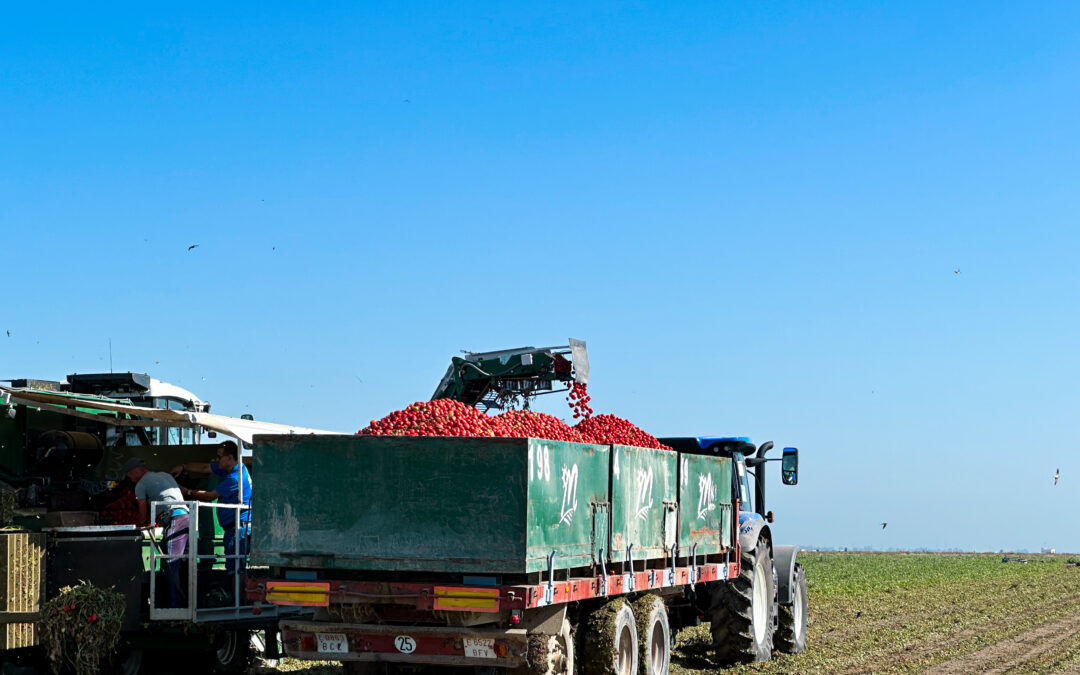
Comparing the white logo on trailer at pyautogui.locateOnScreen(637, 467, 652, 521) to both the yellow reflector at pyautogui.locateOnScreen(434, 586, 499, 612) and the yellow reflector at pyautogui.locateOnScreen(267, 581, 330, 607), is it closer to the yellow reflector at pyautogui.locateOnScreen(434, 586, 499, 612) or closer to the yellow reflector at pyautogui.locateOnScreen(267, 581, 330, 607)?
the yellow reflector at pyautogui.locateOnScreen(434, 586, 499, 612)

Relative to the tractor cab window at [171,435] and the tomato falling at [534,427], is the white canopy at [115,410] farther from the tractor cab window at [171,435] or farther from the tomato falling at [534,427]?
the tomato falling at [534,427]

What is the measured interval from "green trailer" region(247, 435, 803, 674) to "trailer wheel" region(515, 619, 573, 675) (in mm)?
12

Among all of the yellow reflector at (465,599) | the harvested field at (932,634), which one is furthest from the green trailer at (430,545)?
the harvested field at (932,634)

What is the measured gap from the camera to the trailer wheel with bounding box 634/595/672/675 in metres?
11.2

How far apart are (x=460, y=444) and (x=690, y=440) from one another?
7258 mm

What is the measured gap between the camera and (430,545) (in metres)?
9.31

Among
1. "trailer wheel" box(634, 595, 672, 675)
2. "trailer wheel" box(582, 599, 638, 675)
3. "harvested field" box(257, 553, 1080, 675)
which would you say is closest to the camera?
"trailer wheel" box(582, 599, 638, 675)

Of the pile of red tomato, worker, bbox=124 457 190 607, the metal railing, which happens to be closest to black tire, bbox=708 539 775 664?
the pile of red tomato

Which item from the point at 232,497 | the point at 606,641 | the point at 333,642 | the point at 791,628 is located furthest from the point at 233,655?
the point at 791,628

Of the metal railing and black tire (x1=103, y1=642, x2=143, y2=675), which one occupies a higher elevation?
the metal railing

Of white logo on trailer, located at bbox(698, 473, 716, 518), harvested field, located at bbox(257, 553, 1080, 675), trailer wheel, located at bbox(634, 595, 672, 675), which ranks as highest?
white logo on trailer, located at bbox(698, 473, 716, 518)

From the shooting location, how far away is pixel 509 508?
29.9 feet

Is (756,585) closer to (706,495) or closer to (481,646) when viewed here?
(706,495)

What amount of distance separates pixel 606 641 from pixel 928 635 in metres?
9.41
